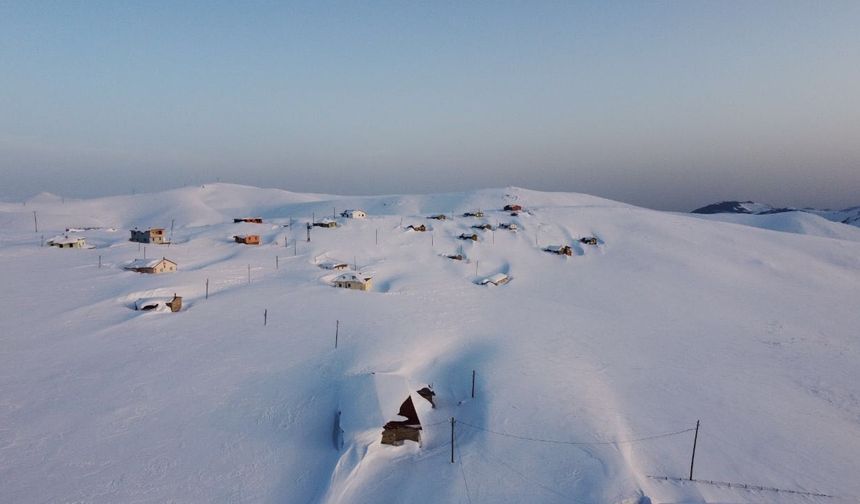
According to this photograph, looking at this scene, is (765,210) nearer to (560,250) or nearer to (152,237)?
(560,250)

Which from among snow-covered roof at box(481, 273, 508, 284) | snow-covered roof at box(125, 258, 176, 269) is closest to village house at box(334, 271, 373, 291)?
snow-covered roof at box(481, 273, 508, 284)

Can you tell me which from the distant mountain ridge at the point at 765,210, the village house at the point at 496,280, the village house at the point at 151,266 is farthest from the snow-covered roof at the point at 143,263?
the distant mountain ridge at the point at 765,210

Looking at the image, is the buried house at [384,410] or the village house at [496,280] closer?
the buried house at [384,410]

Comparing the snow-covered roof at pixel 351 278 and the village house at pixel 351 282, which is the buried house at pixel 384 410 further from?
the snow-covered roof at pixel 351 278

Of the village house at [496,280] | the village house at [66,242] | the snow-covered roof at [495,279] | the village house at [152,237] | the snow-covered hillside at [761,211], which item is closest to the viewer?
the village house at [496,280]

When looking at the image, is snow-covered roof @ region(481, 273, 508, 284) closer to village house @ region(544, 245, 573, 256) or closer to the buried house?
village house @ region(544, 245, 573, 256)

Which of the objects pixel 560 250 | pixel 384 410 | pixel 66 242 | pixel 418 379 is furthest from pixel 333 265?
pixel 384 410

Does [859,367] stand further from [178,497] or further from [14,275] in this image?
[14,275]
